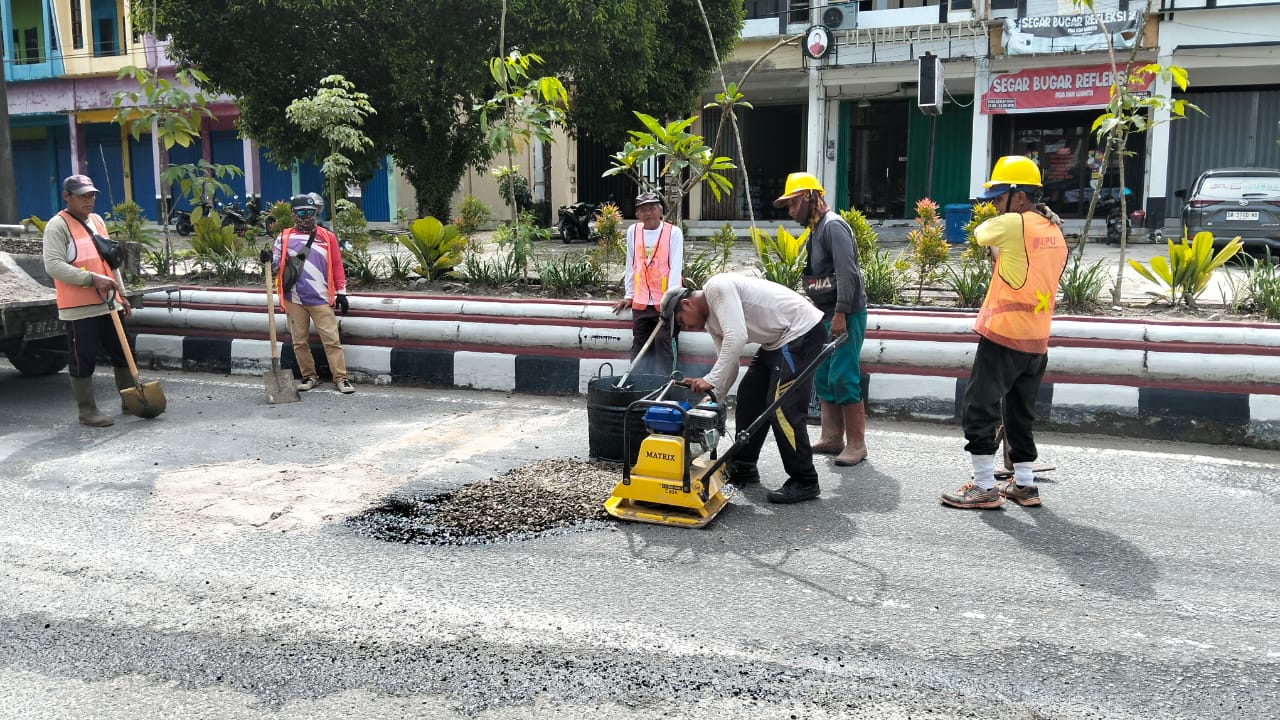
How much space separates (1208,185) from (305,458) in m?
15.9

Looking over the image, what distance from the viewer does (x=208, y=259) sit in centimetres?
1175

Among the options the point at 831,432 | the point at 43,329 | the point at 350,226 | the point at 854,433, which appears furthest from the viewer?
the point at 350,226

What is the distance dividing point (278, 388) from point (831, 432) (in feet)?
14.9

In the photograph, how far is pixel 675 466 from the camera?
4.96 metres

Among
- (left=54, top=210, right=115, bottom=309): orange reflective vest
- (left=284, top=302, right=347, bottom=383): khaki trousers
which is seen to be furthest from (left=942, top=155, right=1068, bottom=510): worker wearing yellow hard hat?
(left=54, top=210, right=115, bottom=309): orange reflective vest

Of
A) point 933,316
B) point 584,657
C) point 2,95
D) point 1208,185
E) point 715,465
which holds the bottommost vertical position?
point 584,657

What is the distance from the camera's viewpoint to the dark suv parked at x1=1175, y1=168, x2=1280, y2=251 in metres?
15.9

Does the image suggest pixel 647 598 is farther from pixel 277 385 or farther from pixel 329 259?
pixel 329 259

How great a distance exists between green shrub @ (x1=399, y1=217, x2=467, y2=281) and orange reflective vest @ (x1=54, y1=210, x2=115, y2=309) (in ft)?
12.0

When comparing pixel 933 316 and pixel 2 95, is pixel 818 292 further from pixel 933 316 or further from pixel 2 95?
pixel 2 95

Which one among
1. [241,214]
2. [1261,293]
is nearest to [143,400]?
[1261,293]

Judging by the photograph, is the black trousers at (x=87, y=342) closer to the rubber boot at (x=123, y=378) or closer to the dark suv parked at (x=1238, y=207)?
the rubber boot at (x=123, y=378)

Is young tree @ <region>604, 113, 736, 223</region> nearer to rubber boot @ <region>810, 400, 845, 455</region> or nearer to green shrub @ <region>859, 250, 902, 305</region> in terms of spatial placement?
green shrub @ <region>859, 250, 902, 305</region>

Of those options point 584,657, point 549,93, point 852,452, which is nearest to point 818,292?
point 852,452
